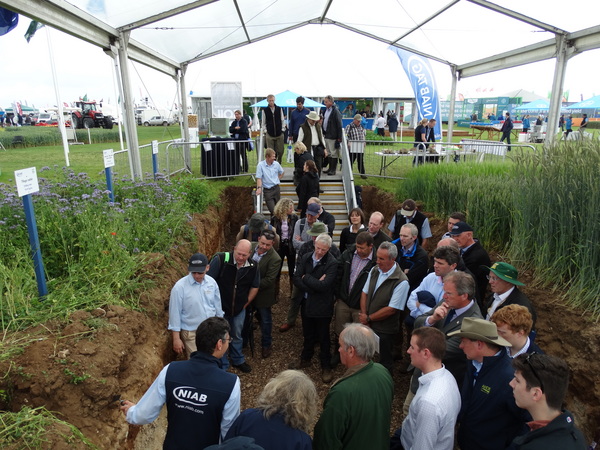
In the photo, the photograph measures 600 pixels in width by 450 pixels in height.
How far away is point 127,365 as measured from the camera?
3.18 metres

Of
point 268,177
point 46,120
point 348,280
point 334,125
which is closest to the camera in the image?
point 348,280

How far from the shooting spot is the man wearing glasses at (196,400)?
236 centimetres

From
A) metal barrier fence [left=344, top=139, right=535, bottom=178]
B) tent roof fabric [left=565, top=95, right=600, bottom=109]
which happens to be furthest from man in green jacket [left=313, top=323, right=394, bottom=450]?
tent roof fabric [left=565, top=95, right=600, bottom=109]

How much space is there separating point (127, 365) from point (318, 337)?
7.84ft

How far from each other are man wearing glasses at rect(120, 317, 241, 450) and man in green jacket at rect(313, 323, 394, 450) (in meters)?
0.57

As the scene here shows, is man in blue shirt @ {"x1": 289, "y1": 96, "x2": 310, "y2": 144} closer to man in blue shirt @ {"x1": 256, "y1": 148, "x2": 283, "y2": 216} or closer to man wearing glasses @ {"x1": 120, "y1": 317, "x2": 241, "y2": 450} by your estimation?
man in blue shirt @ {"x1": 256, "y1": 148, "x2": 283, "y2": 216}

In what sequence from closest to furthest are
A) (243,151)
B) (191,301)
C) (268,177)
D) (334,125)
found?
(191,301)
(268,177)
(334,125)
(243,151)

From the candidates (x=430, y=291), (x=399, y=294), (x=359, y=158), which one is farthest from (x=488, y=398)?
(x=359, y=158)

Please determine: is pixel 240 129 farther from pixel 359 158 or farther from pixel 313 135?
pixel 359 158

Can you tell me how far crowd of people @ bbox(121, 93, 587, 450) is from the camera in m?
2.04

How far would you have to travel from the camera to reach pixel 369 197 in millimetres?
10266

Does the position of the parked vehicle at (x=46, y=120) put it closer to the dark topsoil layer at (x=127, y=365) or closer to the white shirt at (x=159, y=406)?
the dark topsoil layer at (x=127, y=365)

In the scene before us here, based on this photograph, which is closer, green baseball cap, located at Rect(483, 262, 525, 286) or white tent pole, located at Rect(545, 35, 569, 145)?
green baseball cap, located at Rect(483, 262, 525, 286)

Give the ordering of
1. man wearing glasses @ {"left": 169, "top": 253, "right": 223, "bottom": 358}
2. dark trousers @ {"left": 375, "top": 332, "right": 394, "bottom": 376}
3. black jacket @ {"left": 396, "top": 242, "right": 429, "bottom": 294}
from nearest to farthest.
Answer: man wearing glasses @ {"left": 169, "top": 253, "right": 223, "bottom": 358} → dark trousers @ {"left": 375, "top": 332, "right": 394, "bottom": 376} → black jacket @ {"left": 396, "top": 242, "right": 429, "bottom": 294}
